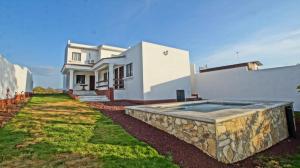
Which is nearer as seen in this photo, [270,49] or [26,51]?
[270,49]

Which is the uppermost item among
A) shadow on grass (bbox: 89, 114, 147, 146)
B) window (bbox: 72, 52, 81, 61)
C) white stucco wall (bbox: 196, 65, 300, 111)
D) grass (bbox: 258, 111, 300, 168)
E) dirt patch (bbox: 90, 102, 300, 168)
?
window (bbox: 72, 52, 81, 61)

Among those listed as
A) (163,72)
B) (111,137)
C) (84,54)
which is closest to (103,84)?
(84,54)

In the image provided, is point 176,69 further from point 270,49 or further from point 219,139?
point 219,139

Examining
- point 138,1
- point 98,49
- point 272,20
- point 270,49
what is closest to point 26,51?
point 98,49

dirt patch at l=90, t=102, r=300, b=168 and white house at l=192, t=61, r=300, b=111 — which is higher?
white house at l=192, t=61, r=300, b=111

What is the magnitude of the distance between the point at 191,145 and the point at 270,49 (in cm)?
1364

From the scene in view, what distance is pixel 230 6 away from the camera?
10.4 m

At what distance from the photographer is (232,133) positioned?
178 inches

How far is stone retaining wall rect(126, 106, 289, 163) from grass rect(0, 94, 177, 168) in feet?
4.20

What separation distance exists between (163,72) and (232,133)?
1103cm

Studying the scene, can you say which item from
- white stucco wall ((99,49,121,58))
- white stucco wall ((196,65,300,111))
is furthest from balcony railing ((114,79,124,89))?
white stucco wall ((196,65,300,111))

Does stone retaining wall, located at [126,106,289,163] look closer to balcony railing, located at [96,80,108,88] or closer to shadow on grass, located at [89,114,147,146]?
shadow on grass, located at [89,114,147,146]

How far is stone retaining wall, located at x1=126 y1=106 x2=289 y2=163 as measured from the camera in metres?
4.32

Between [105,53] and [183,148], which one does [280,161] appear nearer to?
[183,148]
